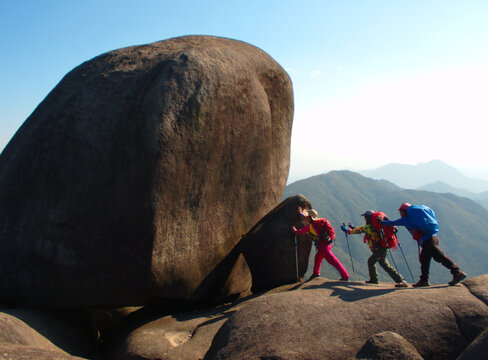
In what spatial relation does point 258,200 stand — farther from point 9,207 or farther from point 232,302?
point 9,207

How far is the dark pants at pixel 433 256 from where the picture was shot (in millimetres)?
7527

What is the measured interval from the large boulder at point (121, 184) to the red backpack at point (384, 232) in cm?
401

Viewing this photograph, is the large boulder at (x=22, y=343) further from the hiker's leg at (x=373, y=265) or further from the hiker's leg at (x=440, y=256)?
the hiker's leg at (x=440, y=256)

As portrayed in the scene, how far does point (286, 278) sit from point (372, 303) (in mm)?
3673

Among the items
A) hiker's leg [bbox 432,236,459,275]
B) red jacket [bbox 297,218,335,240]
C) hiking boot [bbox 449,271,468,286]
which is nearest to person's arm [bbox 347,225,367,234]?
red jacket [bbox 297,218,335,240]

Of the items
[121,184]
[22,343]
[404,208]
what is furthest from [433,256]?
[22,343]

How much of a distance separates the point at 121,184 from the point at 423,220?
21.7ft

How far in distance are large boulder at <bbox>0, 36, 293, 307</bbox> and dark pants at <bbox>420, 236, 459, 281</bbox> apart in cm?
489

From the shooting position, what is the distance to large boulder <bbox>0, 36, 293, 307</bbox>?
7.58 m

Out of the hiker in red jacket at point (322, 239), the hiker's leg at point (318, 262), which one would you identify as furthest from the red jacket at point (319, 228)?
the hiker's leg at point (318, 262)

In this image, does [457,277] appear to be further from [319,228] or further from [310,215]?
[310,215]

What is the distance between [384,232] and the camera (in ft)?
29.7

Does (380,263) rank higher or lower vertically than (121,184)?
lower

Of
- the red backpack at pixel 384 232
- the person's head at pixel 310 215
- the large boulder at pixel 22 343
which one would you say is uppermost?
the person's head at pixel 310 215
